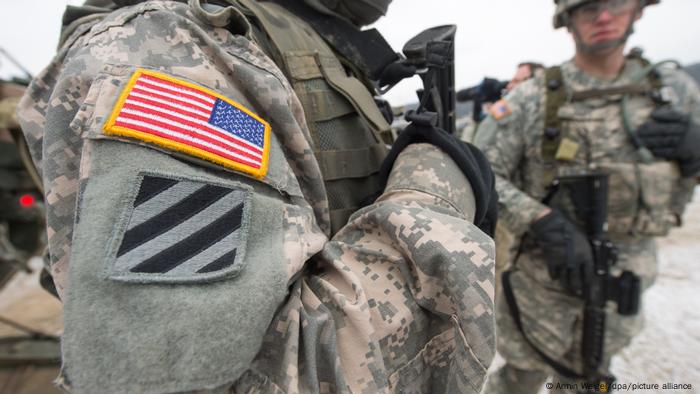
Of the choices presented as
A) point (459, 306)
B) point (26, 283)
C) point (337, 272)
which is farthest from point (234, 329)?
point (26, 283)

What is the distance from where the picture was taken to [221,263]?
50 centimetres

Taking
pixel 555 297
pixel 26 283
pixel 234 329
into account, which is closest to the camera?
pixel 234 329

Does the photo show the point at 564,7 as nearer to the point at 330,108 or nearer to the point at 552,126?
the point at 552,126

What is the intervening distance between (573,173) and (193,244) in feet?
6.89

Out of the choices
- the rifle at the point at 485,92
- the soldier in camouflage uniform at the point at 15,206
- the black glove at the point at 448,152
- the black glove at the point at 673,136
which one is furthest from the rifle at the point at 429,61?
the soldier in camouflage uniform at the point at 15,206

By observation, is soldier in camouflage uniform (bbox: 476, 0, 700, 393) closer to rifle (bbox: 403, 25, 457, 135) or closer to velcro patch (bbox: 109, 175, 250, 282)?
rifle (bbox: 403, 25, 457, 135)

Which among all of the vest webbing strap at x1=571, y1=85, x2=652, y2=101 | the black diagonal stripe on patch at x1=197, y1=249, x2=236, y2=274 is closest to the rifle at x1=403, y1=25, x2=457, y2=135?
the black diagonal stripe on patch at x1=197, y1=249, x2=236, y2=274

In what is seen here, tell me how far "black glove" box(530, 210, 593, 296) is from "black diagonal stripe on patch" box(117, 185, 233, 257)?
73.5 inches

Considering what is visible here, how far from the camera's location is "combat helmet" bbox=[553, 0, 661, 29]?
1.95 meters

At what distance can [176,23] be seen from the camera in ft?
1.99

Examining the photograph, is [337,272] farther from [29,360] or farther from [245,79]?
[29,360]

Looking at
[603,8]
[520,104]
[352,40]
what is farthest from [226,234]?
[603,8]

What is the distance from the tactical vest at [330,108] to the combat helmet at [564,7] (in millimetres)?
1639

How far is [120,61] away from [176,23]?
11 centimetres
